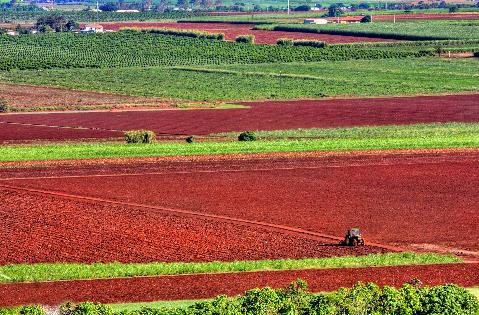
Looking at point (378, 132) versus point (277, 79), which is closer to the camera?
point (378, 132)

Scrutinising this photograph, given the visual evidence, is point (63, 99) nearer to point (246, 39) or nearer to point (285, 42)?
point (285, 42)

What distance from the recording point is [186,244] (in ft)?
115

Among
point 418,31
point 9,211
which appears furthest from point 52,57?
point 9,211

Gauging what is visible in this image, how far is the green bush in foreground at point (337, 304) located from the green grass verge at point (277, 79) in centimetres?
5779

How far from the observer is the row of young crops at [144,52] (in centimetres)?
12194

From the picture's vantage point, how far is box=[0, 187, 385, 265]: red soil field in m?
33.6

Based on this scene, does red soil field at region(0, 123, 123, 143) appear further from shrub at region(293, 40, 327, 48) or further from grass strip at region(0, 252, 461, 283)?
shrub at region(293, 40, 327, 48)

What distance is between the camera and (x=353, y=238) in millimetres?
34500

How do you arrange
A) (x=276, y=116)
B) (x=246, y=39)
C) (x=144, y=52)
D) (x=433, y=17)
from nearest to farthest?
1. (x=276, y=116)
2. (x=144, y=52)
3. (x=246, y=39)
4. (x=433, y=17)

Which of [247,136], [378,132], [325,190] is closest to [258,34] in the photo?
[378,132]

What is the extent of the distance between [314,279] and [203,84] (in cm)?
6525

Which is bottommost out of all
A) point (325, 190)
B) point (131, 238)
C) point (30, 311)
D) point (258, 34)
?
point (258, 34)

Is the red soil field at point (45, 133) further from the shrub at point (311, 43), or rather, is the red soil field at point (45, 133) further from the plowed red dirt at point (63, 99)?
the shrub at point (311, 43)

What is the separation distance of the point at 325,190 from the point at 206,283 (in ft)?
47.9
